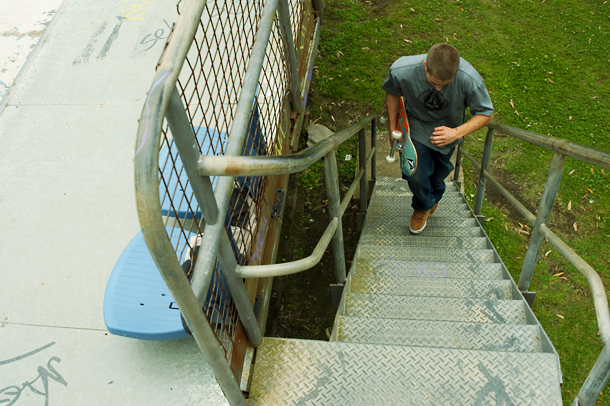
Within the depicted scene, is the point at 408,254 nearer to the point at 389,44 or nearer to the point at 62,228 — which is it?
the point at 62,228

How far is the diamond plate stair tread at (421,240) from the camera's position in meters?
4.13

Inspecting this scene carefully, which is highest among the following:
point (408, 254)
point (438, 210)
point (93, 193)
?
point (93, 193)

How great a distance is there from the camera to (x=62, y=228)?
3.96 m

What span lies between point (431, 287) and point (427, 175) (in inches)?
41.8

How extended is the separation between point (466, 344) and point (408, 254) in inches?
54.9

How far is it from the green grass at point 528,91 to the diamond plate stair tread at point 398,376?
2.34 meters

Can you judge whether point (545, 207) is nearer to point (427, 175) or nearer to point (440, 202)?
point (427, 175)

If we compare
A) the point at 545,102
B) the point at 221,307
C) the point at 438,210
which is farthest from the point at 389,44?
the point at 221,307

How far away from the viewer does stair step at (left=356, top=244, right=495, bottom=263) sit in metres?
3.89

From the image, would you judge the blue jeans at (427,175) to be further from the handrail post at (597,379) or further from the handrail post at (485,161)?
the handrail post at (597,379)

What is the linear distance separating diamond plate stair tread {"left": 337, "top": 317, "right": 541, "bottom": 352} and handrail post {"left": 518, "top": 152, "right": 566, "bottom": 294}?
1.66 ft

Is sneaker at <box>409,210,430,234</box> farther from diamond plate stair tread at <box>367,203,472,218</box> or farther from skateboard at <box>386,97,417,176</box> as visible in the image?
skateboard at <box>386,97,417,176</box>

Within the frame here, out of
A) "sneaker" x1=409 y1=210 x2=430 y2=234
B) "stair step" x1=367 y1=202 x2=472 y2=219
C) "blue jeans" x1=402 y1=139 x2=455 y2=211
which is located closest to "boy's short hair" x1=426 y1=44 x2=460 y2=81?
"blue jeans" x1=402 y1=139 x2=455 y2=211

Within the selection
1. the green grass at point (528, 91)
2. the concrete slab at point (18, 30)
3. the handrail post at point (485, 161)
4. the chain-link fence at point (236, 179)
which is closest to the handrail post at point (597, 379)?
the chain-link fence at point (236, 179)
